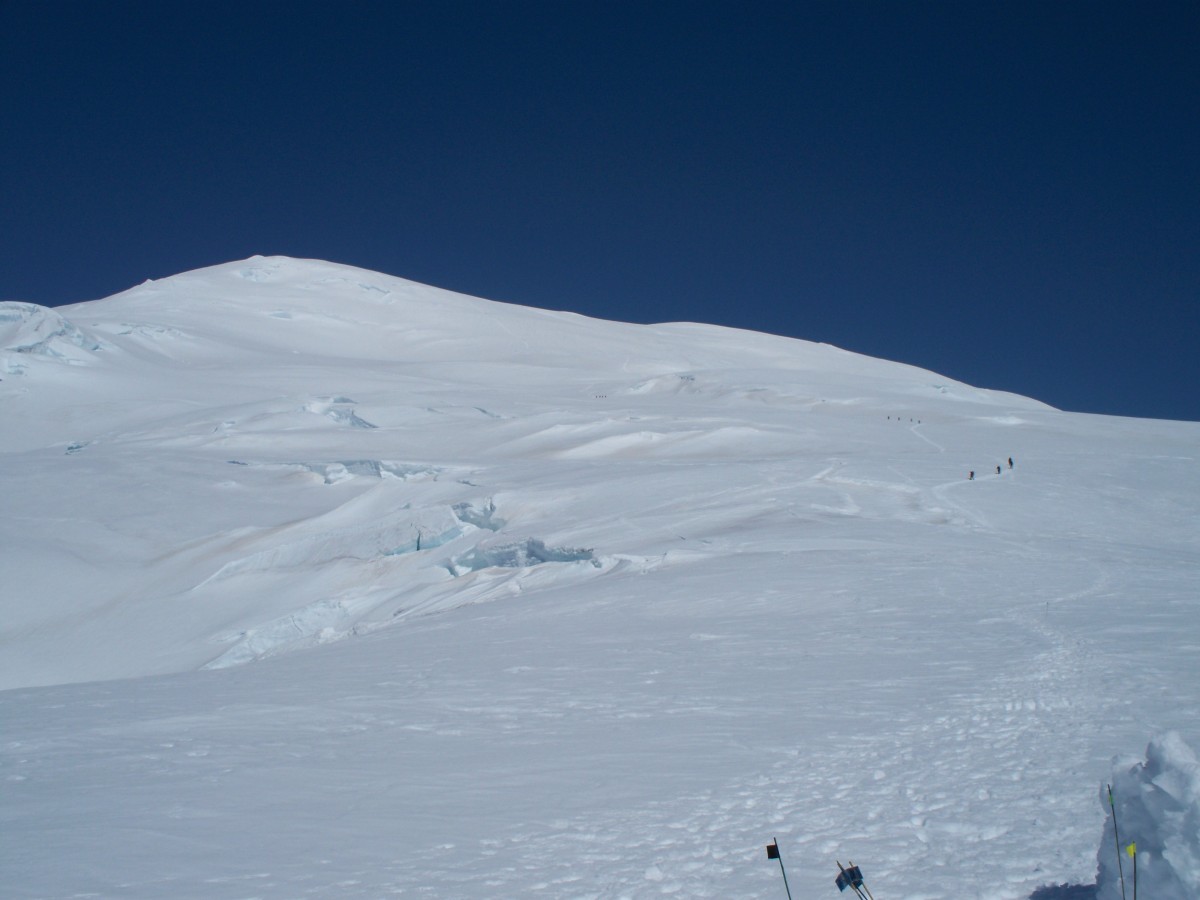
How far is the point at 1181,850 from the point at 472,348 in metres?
49.8

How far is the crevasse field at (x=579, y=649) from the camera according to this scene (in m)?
4.00

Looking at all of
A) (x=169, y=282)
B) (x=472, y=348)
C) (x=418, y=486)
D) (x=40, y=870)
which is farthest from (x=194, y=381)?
(x=40, y=870)

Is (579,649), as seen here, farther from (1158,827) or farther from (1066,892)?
(1158,827)

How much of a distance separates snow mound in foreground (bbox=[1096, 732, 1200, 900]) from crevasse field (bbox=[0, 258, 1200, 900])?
41 mm

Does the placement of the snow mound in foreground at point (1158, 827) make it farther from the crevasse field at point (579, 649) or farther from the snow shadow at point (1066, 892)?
the snow shadow at point (1066, 892)

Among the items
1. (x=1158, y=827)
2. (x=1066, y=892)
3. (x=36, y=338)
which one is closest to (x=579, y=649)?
(x=1066, y=892)

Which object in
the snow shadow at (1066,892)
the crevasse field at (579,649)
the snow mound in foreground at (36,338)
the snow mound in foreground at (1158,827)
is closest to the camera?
the snow mound in foreground at (1158,827)

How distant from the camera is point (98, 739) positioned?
19.4 feet

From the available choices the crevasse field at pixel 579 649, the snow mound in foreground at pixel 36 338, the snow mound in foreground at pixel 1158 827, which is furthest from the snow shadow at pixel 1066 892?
the snow mound in foreground at pixel 36 338

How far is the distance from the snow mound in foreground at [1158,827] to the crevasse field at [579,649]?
1.6 inches

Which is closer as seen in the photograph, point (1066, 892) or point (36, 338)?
point (1066, 892)

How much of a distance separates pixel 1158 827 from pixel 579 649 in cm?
568

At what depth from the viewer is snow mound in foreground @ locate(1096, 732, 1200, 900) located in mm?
2965

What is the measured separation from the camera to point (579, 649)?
27.4ft
